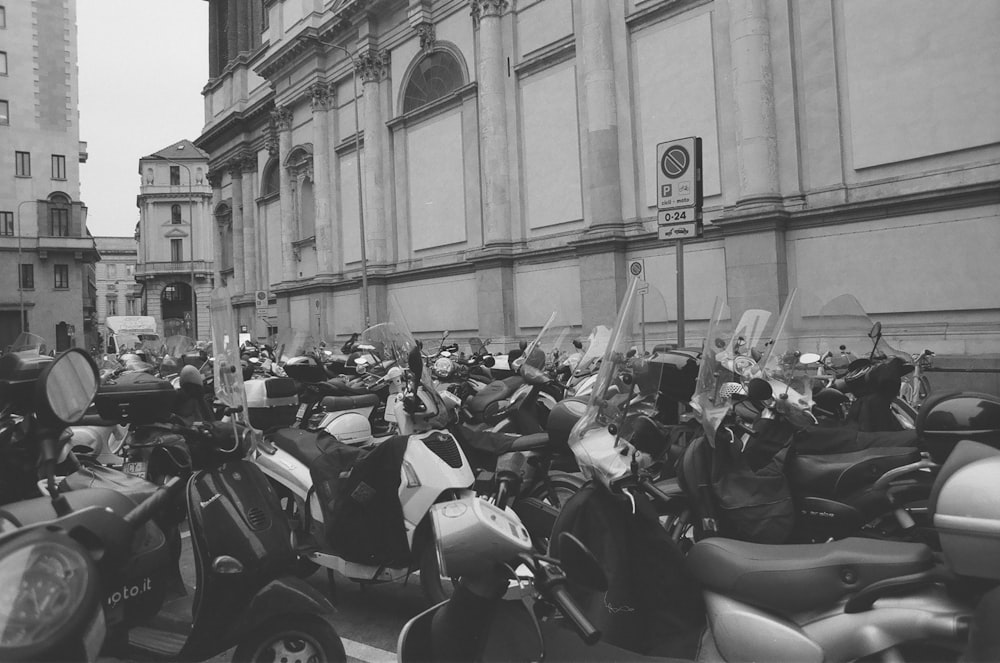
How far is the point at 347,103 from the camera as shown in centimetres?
2512

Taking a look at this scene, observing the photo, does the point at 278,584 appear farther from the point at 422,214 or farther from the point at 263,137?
the point at 263,137

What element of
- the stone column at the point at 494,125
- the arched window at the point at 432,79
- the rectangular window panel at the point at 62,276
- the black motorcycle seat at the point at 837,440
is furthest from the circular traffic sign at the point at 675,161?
the rectangular window panel at the point at 62,276

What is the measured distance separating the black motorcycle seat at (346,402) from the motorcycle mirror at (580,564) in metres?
→ 3.74

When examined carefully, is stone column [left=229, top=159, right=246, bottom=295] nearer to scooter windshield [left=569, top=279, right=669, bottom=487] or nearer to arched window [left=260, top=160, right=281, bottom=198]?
arched window [left=260, top=160, right=281, bottom=198]

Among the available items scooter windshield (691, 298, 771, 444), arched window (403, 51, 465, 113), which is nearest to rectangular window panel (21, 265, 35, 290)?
arched window (403, 51, 465, 113)

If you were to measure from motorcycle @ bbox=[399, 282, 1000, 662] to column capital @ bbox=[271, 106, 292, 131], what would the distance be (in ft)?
94.1

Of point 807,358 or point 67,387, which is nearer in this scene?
point 67,387

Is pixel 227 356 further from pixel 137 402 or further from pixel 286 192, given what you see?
pixel 286 192

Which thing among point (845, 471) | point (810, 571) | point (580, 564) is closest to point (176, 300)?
point (845, 471)

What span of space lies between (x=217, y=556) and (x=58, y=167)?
171 feet

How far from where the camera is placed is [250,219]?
3459 cm

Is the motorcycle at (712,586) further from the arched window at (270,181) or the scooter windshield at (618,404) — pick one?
the arched window at (270,181)

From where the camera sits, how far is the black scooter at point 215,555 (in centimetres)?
279

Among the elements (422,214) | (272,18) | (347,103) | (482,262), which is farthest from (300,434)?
(272,18)
